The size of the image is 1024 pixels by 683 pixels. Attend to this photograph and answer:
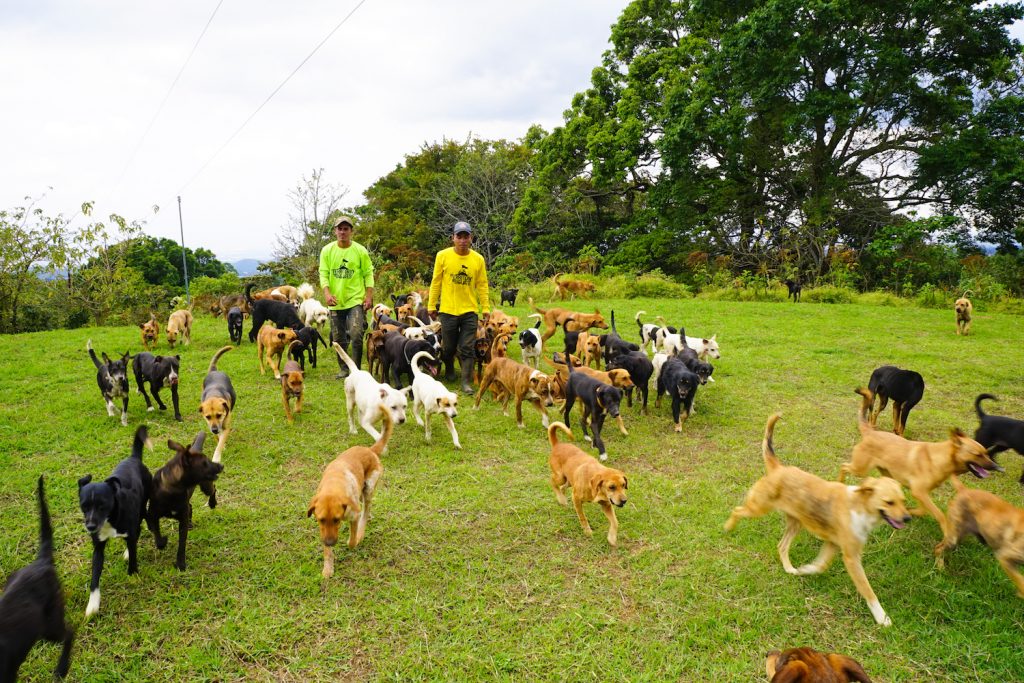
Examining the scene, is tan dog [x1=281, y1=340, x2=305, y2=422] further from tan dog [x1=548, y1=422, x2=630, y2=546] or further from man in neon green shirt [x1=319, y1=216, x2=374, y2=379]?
tan dog [x1=548, y1=422, x2=630, y2=546]

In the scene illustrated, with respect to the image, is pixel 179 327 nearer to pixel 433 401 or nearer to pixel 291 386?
pixel 291 386

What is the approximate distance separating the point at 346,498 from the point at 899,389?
6.36m

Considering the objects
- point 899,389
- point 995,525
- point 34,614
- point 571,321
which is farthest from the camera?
point 571,321

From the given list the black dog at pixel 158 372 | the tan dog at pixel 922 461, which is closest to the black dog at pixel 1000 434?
the tan dog at pixel 922 461

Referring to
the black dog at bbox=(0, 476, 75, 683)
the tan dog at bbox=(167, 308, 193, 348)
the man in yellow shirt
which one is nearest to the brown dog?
the black dog at bbox=(0, 476, 75, 683)

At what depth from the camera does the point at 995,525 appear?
338 centimetres

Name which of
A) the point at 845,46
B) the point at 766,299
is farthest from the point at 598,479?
the point at 845,46

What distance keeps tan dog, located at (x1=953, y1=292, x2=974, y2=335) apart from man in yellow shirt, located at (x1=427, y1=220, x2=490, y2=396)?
11184 mm

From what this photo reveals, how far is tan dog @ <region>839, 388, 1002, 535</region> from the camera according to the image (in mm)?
3850

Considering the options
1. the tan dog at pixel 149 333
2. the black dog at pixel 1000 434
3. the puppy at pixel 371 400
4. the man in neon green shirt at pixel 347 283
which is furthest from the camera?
the tan dog at pixel 149 333

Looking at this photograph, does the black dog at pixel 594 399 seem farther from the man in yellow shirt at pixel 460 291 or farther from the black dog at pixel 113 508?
the black dog at pixel 113 508

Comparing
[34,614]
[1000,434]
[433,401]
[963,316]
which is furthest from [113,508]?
[963,316]

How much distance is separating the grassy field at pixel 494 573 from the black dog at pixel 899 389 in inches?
18.5

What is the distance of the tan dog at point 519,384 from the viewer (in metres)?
6.76
